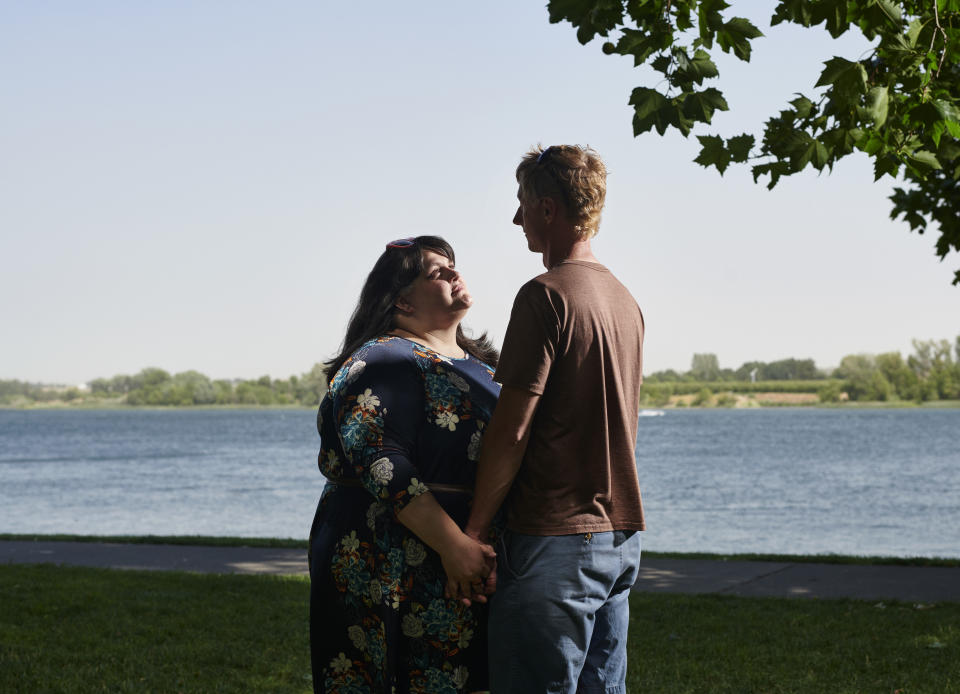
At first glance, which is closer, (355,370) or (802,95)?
(355,370)

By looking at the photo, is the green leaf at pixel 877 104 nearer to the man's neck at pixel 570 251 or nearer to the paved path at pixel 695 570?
the man's neck at pixel 570 251

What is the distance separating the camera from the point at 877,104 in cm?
325

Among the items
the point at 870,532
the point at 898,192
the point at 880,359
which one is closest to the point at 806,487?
the point at 870,532

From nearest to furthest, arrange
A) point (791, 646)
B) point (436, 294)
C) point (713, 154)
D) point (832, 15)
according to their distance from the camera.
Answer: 1. point (436, 294)
2. point (832, 15)
3. point (713, 154)
4. point (791, 646)

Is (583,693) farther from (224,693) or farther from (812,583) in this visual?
(812,583)

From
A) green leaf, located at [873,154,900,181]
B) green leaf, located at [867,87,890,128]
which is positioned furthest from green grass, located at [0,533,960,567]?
green leaf, located at [867,87,890,128]

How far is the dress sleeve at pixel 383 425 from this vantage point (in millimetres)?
2807

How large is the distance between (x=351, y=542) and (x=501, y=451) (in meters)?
0.64

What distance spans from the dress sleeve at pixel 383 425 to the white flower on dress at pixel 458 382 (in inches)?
4.1

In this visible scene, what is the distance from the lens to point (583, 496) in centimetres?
267

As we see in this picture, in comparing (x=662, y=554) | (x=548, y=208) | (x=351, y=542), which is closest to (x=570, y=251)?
(x=548, y=208)

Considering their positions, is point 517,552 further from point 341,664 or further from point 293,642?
point 293,642

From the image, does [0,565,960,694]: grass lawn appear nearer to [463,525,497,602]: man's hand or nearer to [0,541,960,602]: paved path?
[0,541,960,602]: paved path

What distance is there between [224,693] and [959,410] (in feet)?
656
